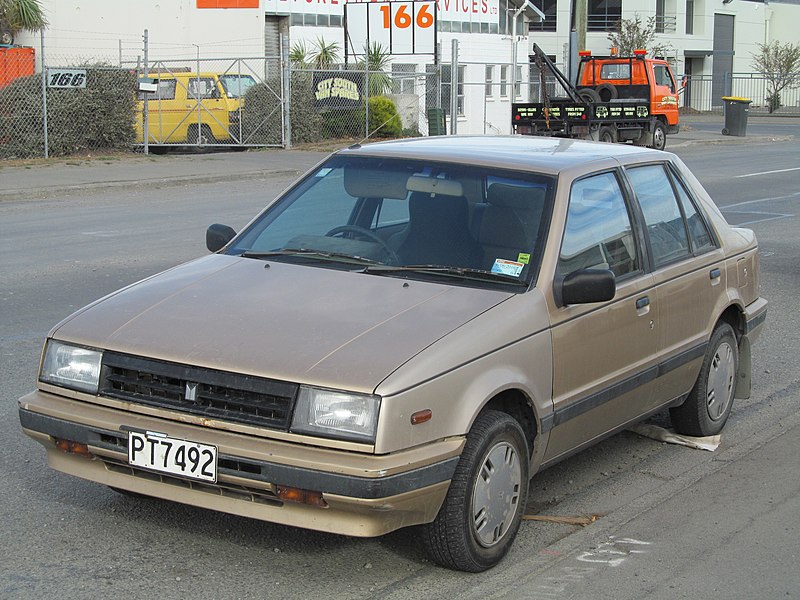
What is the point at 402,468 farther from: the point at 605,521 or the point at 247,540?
the point at 605,521

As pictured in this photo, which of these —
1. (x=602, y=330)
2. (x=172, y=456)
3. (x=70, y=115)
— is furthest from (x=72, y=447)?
(x=70, y=115)

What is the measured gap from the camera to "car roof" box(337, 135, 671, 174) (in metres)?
5.25

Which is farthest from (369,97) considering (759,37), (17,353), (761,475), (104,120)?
(759,37)

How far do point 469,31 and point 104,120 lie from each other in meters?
21.2

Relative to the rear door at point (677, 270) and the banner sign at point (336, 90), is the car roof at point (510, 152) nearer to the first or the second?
the rear door at point (677, 270)

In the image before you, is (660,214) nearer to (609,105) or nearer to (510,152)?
(510,152)

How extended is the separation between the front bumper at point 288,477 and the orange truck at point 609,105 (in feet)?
91.6

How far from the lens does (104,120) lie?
2417 centimetres

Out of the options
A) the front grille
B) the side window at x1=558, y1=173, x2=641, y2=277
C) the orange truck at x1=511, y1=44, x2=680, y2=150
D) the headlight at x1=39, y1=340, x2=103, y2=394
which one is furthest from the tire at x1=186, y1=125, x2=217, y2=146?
the front grille

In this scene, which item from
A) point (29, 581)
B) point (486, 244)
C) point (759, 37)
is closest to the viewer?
point (29, 581)

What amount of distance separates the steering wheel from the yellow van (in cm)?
2248

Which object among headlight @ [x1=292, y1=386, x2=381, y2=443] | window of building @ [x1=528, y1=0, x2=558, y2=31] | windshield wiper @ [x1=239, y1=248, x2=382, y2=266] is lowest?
headlight @ [x1=292, y1=386, x2=381, y2=443]

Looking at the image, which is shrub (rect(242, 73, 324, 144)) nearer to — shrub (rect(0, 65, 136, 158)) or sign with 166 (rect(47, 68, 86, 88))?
shrub (rect(0, 65, 136, 158))

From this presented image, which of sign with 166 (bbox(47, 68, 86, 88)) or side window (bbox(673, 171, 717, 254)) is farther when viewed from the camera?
sign with 166 (bbox(47, 68, 86, 88))
